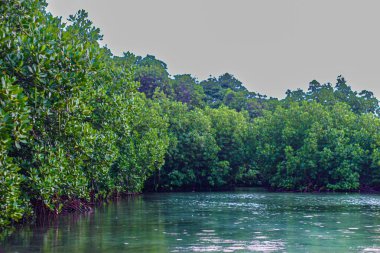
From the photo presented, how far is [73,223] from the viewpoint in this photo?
19.7m

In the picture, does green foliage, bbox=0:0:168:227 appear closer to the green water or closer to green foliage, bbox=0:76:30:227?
green foliage, bbox=0:76:30:227

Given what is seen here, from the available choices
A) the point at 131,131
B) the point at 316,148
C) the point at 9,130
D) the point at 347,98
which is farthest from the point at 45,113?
the point at 347,98

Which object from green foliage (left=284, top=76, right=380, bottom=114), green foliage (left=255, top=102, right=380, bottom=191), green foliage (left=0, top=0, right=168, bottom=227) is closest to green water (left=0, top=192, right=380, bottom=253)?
green foliage (left=0, top=0, right=168, bottom=227)

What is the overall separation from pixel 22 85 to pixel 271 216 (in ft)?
38.7

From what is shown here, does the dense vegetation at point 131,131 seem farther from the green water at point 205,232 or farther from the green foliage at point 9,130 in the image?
the green water at point 205,232

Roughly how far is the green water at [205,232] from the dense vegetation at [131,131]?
118 centimetres

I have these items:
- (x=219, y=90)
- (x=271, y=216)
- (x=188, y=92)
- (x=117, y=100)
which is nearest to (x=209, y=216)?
(x=271, y=216)

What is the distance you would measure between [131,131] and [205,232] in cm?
2145

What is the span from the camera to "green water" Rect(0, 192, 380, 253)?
13.9 meters

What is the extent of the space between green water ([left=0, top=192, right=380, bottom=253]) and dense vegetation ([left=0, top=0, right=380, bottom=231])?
46.4 inches

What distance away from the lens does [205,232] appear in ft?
56.3

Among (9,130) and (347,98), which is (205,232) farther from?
(347,98)

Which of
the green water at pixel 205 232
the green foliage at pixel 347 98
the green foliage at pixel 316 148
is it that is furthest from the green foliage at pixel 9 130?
the green foliage at pixel 347 98

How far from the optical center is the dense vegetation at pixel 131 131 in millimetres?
15008
